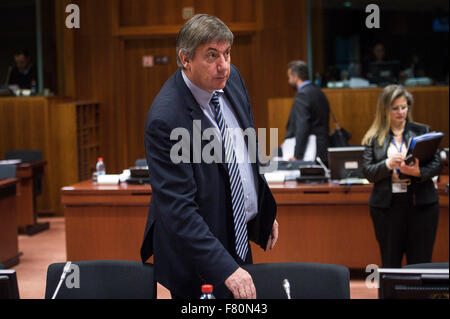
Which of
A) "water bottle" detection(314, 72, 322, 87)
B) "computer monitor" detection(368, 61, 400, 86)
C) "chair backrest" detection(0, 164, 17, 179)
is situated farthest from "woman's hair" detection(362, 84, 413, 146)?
"water bottle" detection(314, 72, 322, 87)

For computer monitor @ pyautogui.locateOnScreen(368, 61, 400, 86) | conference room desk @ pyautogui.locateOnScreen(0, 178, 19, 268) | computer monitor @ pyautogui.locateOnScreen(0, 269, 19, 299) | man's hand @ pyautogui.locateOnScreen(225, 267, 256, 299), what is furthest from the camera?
computer monitor @ pyautogui.locateOnScreen(368, 61, 400, 86)

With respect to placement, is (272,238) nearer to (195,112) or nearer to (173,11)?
(195,112)

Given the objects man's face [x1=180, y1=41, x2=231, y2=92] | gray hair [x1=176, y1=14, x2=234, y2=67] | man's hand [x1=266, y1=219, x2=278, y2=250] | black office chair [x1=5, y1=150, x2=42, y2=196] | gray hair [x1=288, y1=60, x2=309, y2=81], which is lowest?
man's hand [x1=266, y1=219, x2=278, y2=250]

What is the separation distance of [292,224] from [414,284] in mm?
4033

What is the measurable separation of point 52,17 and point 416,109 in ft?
16.4

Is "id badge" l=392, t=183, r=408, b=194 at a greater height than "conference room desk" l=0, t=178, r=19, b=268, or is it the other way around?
"id badge" l=392, t=183, r=408, b=194

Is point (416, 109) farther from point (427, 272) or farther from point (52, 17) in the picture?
point (427, 272)

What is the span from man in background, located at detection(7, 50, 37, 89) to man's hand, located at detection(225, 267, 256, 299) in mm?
7601

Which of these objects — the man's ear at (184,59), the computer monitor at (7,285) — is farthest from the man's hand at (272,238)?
the computer monitor at (7,285)

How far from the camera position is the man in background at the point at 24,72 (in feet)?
29.8

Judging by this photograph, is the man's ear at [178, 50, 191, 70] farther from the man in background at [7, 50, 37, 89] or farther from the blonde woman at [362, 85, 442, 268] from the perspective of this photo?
the man in background at [7, 50, 37, 89]

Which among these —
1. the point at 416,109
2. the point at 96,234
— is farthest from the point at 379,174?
the point at 416,109

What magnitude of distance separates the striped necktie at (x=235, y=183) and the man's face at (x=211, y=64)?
0.14 meters

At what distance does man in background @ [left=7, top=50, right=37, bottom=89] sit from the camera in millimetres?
9086
